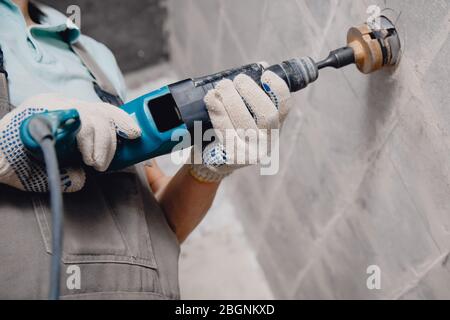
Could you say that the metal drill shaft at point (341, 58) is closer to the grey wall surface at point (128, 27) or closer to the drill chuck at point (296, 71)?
the drill chuck at point (296, 71)

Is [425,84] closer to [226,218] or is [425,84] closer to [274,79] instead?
[274,79]

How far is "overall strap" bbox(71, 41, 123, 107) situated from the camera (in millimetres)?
848

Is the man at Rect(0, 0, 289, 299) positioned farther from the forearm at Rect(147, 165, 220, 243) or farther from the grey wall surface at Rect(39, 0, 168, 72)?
the grey wall surface at Rect(39, 0, 168, 72)

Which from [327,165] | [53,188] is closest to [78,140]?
[53,188]

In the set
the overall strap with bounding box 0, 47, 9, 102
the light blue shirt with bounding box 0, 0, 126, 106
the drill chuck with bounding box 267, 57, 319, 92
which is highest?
the light blue shirt with bounding box 0, 0, 126, 106

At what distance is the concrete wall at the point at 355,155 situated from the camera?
607mm

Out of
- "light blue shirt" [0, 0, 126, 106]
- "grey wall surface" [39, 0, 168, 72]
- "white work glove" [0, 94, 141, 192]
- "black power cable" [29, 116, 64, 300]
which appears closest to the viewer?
"black power cable" [29, 116, 64, 300]

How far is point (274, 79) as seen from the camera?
0.61 metres

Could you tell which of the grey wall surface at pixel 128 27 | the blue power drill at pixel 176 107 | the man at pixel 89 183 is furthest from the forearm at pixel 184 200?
the grey wall surface at pixel 128 27

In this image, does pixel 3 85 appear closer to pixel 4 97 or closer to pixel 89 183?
pixel 4 97

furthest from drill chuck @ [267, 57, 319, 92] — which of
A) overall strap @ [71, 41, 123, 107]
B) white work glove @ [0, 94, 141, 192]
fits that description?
overall strap @ [71, 41, 123, 107]

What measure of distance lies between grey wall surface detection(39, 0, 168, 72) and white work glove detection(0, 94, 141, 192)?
927 millimetres

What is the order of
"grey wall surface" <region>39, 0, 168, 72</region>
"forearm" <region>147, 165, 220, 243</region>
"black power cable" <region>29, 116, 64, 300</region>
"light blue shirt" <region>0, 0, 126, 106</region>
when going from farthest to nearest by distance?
"grey wall surface" <region>39, 0, 168, 72</region> → "forearm" <region>147, 165, 220, 243</region> → "light blue shirt" <region>0, 0, 126, 106</region> → "black power cable" <region>29, 116, 64, 300</region>

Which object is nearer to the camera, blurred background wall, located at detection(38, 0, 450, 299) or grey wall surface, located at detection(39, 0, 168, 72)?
blurred background wall, located at detection(38, 0, 450, 299)
